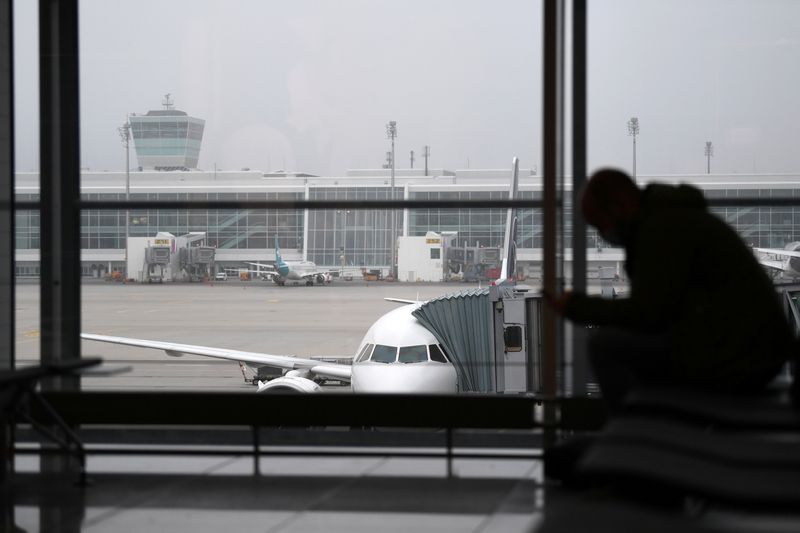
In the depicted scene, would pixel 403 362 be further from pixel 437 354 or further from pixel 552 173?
pixel 552 173

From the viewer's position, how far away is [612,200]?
75.7 inches

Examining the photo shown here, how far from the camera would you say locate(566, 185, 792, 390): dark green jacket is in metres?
1.74

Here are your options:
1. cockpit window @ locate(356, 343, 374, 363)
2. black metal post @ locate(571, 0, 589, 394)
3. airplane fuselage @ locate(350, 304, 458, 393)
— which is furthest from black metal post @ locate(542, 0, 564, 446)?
cockpit window @ locate(356, 343, 374, 363)

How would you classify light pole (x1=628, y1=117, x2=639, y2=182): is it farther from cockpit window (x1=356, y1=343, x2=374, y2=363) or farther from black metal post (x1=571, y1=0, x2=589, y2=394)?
cockpit window (x1=356, y1=343, x2=374, y2=363)

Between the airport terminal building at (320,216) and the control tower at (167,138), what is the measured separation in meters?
0.12

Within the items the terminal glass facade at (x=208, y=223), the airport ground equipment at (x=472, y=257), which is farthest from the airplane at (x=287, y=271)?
the airport ground equipment at (x=472, y=257)

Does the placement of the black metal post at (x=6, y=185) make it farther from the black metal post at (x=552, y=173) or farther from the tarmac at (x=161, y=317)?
the black metal post at (x=552, y=173)

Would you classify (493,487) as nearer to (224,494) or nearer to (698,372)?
(224,494)

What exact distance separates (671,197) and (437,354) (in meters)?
16.8

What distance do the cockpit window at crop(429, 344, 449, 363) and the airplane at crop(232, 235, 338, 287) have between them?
13.6 meters

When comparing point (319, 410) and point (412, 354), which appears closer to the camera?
point (319, 410)

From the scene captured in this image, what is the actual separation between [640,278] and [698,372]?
20cm

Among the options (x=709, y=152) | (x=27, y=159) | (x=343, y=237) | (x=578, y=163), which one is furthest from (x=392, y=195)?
(x=709, y=152)

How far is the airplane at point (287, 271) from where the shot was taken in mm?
4180
